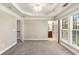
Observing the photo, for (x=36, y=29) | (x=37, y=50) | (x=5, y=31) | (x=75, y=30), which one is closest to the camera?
(x=75, y=30)

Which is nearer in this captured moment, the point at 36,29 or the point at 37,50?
the point at 37,50

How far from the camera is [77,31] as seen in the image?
4.34 metres

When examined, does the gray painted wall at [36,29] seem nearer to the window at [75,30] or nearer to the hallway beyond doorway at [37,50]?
the hallway beyond doorway at [37,50]

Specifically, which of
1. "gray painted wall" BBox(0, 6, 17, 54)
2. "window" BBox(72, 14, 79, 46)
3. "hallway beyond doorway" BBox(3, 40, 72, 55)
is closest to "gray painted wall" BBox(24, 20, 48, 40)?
"hallway beyond doorway" BBox(3, 40, 72, 55)

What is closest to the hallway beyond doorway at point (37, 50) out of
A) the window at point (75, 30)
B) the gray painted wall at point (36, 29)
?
the window at point (75, 30)

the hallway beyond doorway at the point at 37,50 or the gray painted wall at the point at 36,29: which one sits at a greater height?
the gray painted wall at the point at 36,29

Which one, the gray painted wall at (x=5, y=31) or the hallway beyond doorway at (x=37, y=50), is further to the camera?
the hallway beyond doorway at (x=37, y=50)

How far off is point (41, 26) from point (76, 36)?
454 cm

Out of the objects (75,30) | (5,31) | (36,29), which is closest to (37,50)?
(5,31)

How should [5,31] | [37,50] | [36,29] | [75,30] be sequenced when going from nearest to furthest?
[75,30], [5,31], [37,50], [36,29]

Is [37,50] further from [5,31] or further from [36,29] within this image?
[36,29]

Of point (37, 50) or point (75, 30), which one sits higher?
point (75, 30)
